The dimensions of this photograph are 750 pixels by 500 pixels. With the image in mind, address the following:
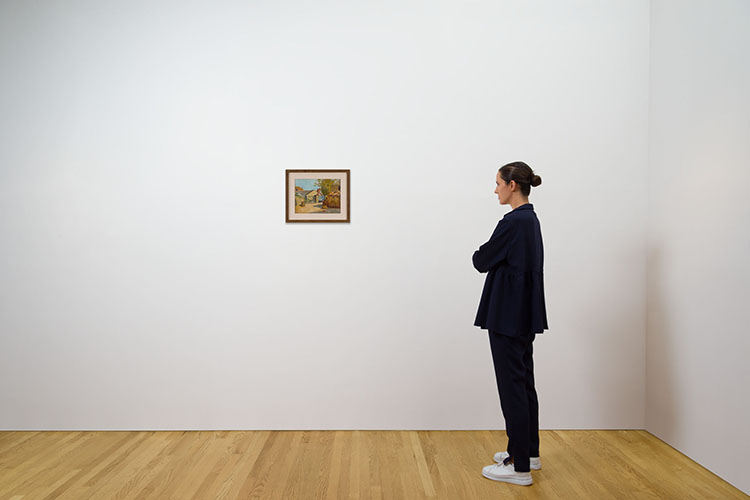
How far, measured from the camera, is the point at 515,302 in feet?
9.57

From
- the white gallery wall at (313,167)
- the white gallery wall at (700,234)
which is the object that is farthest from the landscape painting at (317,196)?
the white gallery wall at (700,234)

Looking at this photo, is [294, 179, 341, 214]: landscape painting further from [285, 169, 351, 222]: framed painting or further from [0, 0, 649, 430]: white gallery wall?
[0, 0, 649, 430]: white gallery wall

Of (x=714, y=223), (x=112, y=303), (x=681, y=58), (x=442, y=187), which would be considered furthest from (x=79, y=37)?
(x=714, y=223)

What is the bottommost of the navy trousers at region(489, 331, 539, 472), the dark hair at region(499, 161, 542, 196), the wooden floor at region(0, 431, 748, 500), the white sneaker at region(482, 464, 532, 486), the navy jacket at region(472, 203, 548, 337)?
the wooden floor at region(0, 431, 748, 500)

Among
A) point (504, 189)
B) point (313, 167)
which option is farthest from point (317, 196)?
point (504, 189)

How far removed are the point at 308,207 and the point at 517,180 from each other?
1.49 meters

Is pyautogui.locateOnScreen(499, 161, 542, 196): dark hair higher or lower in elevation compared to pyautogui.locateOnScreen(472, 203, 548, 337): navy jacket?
higher

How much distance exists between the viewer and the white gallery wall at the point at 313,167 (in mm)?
3916

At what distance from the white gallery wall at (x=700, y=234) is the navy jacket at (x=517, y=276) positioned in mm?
968

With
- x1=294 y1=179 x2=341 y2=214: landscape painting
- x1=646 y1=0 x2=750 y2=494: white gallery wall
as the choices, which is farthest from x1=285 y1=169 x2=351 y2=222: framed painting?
x1=646 y1=0 x2=750 y2=494: white gallery wall

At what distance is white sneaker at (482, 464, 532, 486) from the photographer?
295cm

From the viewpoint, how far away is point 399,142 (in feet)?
12.9

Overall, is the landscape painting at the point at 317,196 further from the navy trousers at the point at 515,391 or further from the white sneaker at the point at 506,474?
the white sneaker at the point at 506,474

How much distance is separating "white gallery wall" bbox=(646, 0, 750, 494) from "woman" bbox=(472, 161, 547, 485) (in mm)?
962
